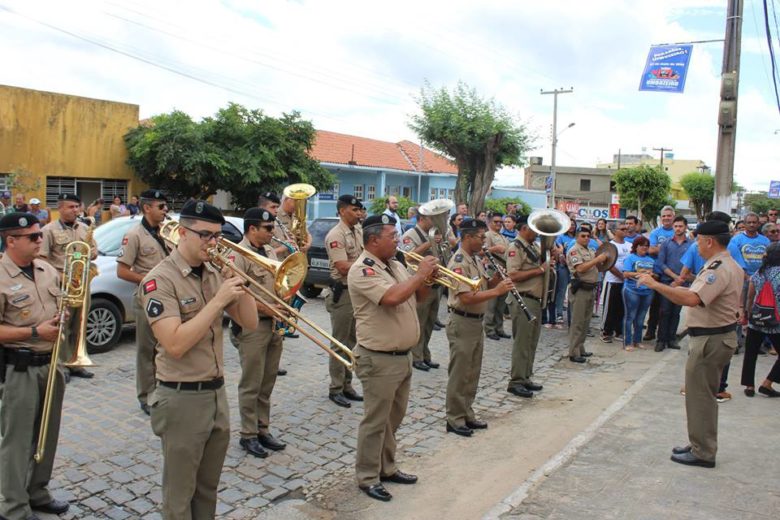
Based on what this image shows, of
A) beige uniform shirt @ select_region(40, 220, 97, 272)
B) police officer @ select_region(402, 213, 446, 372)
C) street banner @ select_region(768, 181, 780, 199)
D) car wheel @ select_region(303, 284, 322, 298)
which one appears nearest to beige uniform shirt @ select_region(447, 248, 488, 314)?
police officer @ select_region(402, 213, 446, 372)

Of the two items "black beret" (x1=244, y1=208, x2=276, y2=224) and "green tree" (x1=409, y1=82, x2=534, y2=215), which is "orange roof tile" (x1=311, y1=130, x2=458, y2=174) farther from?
"black beret" (x1=244, y1=208, x2=276, y2=224)

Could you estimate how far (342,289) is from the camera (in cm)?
701

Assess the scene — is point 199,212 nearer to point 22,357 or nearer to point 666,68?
point 22,357

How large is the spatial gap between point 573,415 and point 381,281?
3.53 metres

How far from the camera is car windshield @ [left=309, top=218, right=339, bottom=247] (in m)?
12.9

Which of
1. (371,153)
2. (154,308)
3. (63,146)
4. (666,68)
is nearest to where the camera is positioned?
(154,308)

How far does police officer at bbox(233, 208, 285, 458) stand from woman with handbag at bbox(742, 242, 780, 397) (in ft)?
19.5

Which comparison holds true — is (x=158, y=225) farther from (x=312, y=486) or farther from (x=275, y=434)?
(x=312, y=486)

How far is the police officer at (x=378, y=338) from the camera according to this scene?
4766mm

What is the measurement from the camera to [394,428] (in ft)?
16.9

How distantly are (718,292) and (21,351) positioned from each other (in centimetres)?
546

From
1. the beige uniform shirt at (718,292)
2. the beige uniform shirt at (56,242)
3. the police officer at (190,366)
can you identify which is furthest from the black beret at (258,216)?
the beige uniform shirt at (718,292)

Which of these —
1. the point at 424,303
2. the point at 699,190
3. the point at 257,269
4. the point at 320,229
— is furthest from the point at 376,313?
the point at 699,190

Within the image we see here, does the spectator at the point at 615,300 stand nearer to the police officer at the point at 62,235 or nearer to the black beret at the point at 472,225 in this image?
the black beret at the point at 472,225
